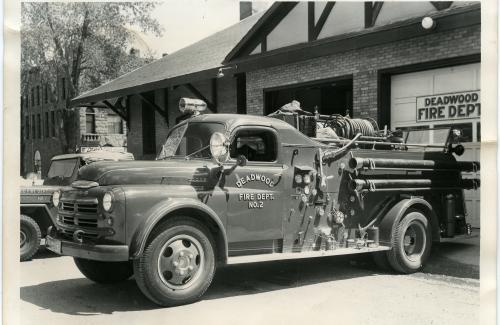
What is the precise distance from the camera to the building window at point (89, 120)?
2600 centimetres

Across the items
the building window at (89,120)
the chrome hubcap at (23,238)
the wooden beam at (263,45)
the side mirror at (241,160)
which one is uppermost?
the wooden beam at (263,45)

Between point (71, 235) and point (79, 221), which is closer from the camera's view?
point (79, 221)

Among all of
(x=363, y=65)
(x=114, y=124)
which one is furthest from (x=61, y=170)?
(x=114, y=124)

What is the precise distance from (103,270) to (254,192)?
2.14 m

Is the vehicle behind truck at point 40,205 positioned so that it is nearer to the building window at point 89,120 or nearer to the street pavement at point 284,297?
the street pavement at point 284,297

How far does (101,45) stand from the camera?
19562 mm

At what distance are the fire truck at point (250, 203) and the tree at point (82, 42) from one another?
354 inches

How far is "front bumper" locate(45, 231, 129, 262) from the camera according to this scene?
5.14 meters

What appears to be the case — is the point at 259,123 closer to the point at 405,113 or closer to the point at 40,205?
the point at 40,205

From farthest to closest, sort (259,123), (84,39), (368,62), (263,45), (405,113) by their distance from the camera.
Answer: (84,39) → (263,45) → (368,62) → (405,113) → (259,123)

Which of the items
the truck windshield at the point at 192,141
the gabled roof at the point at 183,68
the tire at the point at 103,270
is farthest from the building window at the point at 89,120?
the tire at the point at 103,270

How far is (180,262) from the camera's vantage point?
5.43 m

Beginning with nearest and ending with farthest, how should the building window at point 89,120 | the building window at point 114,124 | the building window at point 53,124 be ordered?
the building window at point 53,124
the building window at point 89,120
the building window at point 114,124

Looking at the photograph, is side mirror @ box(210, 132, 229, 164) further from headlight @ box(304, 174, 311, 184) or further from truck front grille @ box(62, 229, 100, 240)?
truck front grille @ box(62, 229, 100, 240)
